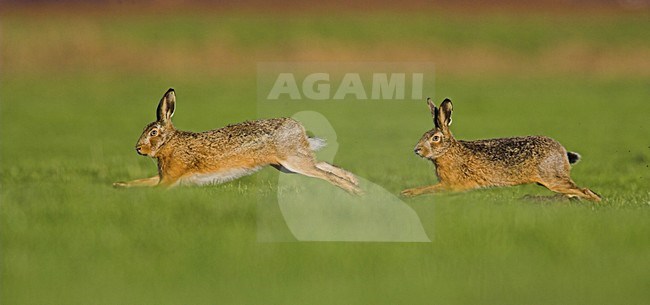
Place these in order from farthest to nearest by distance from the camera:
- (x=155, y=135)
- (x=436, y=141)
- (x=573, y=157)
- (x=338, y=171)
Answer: (x=573, y=157)
(x=155, y=135)
(x=436, y=141)
(x=338, y=171)

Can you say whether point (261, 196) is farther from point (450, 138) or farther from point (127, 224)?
point (450, 138)

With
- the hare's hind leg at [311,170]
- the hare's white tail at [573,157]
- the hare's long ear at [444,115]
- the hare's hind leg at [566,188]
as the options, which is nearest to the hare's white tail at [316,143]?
the hare's hind leg at [311,170]

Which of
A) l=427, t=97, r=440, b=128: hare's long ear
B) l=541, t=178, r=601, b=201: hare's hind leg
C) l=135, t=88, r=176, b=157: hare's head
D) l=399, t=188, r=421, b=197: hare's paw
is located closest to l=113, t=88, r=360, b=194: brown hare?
l=135, t=88, r=176, b=157: hare's head

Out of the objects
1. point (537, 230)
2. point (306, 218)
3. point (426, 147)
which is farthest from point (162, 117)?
point (537, 230)

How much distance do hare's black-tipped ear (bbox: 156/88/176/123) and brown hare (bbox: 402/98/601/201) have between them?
2.09 meters

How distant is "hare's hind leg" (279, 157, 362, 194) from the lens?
7.36 metres

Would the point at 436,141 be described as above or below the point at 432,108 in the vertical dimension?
below

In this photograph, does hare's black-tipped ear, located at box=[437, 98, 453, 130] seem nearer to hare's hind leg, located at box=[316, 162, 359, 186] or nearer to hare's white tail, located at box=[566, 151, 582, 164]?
hare's hind leg, located at box=[316, 162, 359, 186]

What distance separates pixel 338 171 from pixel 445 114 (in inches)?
39.0

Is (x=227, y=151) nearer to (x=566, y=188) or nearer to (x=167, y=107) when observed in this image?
(x=167, y=107)

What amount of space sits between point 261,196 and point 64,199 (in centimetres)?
162

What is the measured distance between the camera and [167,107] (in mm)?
7652

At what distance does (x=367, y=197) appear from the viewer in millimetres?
7422

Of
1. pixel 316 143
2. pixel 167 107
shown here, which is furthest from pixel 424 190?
pixel 167 107
